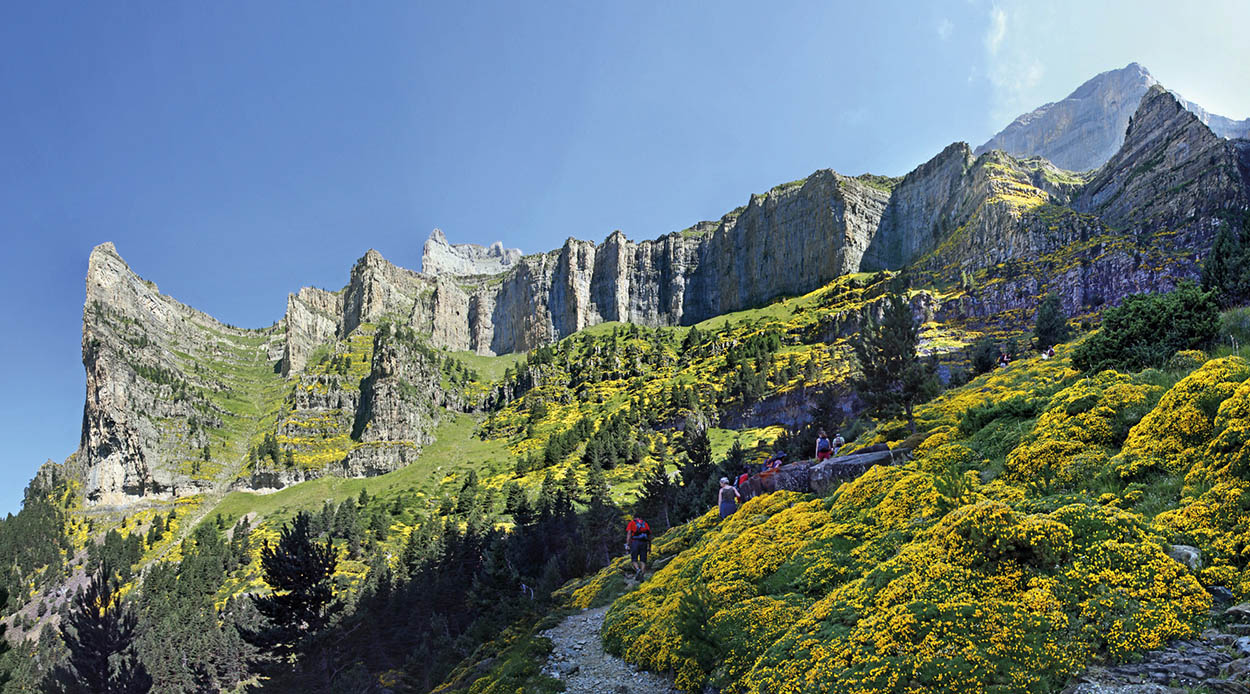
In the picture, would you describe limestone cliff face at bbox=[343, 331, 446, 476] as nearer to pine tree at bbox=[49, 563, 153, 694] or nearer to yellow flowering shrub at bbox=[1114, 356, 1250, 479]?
pine tree at bbox=[49, 563, 153, 694]

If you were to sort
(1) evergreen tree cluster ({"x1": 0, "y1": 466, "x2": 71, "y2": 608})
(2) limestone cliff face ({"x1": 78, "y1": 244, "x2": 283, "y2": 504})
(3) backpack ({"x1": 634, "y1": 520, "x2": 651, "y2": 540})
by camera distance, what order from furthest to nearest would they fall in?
(2) limestone cliff face ({"x1": 78, "y1": 244, "x2": 283, "y2": 504})
(1) evergreen tree cluster ({"x1": 0, "y1": 466, "x2": 71, "y2": 608})
(3) backpack ({"x1": 634, "y1": 520, "x2": 651, "y2": 540})

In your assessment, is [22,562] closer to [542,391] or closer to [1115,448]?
[542,391]

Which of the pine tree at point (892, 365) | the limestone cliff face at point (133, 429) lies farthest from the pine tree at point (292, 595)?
the limestone cliff face at point (133, 429)

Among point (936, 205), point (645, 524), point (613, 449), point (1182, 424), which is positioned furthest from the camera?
point (936, 205)

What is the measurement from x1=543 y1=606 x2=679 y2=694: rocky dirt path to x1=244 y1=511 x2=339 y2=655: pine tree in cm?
1956

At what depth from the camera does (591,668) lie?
52.5ft

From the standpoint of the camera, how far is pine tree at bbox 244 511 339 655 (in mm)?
31797

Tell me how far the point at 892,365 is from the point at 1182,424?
2645 centimetres

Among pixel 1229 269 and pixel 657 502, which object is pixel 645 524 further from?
pixel 1229 269

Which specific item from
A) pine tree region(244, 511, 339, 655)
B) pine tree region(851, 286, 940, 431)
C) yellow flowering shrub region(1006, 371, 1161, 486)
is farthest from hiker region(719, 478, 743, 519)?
pine tree region(244, 511, 339, 655)

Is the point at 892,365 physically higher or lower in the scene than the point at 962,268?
lower

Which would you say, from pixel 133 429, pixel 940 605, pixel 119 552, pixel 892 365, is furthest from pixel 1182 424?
pixel 133 429

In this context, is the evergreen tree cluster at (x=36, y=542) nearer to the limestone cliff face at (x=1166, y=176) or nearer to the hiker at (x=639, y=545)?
the hiker at (x=639, y=545)

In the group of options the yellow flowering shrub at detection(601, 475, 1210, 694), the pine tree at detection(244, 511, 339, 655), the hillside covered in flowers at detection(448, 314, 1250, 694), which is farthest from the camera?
the pine tree at detection(244, 511, 339, 655)
